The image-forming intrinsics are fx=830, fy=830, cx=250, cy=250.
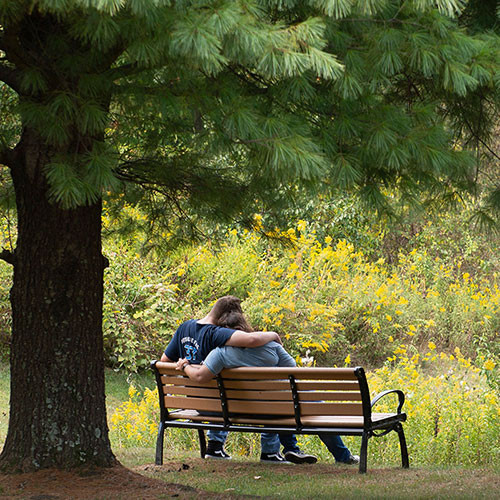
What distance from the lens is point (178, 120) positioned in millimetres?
5012

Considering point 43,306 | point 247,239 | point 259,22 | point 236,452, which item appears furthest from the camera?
point 247,239

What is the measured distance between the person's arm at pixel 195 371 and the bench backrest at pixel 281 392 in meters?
0.07

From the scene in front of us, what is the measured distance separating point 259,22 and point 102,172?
3.47ft

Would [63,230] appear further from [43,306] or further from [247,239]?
[247,239]

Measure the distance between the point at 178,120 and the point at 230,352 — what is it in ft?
5.15

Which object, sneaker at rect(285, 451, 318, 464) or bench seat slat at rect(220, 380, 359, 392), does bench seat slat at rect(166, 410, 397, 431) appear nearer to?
bench seat slat at rect(220, 380, 359, 392)

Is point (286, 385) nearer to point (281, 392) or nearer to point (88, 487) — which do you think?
point (281, 392)

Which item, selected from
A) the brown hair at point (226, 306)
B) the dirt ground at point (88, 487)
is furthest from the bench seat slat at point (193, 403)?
the dirt ground at point (88, 487)

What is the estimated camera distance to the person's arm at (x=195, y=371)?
5.48 meters

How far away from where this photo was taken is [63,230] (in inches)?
188

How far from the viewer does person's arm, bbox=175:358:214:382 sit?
18.0ft

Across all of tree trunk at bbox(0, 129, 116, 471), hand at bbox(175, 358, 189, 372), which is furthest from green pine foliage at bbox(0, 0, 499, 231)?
hand at bbox(175, 358, 189, 372)

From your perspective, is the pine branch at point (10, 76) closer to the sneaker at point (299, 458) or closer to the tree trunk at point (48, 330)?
the tree trunk at point (48, 330)

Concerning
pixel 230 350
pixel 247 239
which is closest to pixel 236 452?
pixel 230 350
